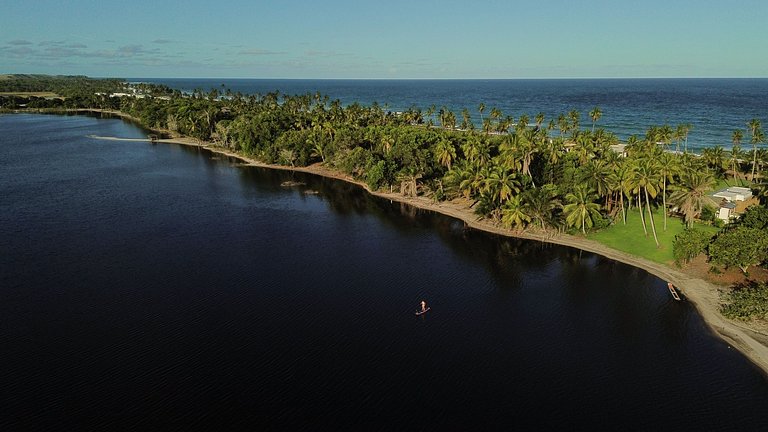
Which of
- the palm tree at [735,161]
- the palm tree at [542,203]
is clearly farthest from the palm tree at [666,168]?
the palm tree at [735,161]

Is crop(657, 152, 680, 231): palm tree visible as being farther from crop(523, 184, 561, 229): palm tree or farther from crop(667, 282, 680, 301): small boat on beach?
crop(667, 282, 680, 301): small boat on beach

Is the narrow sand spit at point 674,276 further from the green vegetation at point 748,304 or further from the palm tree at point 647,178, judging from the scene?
the palm tree at point 647,178

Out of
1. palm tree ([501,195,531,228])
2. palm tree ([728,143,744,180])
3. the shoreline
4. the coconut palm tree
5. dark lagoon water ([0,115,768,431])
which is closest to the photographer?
dark lagoon water ([0,115,768,431])

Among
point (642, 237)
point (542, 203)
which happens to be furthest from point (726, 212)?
point (542, 203)

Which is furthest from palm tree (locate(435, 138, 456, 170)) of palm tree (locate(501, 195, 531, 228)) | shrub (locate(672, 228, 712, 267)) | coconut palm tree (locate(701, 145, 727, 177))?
coconut palm tree (locate(701, 145, 727, 177))

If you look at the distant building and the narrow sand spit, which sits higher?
the distant building

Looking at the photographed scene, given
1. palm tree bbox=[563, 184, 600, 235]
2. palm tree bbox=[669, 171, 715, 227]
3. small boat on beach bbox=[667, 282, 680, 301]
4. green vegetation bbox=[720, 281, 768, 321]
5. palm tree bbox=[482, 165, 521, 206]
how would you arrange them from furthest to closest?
palm tree bbox=[482, 165, 521, 206], palm tree bbox=[563, 184, 600, 235], palm tree bbox=[669, 171, 715, 227], small boat on beach bbox=[667, 282, 680, 301], green vegetation bbox=[720, 281, 768, 321]

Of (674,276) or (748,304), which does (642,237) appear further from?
(748,304)
